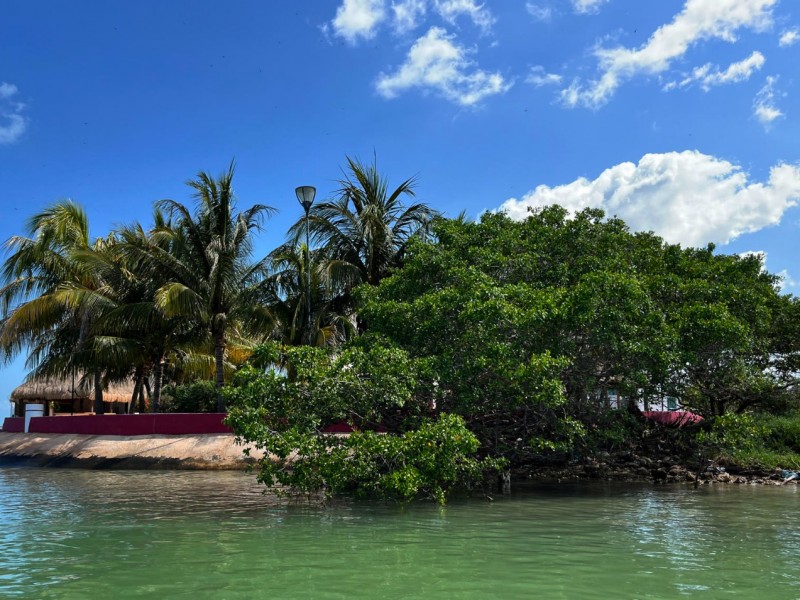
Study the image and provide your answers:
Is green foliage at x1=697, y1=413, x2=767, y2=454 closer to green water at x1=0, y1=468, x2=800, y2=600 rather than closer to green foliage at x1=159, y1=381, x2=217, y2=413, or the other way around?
green water at x1=0, y1=468, x2=800, y2=600

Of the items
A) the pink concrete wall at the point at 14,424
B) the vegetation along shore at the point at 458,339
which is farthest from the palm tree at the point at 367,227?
the pink concrete wall at the point at 14,424

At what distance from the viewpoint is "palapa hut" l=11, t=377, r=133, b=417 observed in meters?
33.0

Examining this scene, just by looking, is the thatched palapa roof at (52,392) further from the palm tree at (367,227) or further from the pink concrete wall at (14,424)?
the palm tree at (367,227)

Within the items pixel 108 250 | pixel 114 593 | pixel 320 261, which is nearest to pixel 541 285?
pixel 320 261

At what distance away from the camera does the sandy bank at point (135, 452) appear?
1991cm

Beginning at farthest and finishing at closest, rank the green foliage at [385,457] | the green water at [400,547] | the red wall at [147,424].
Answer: the red wall at [147,424], the green foliage at [385,457], the green water at [400,547]

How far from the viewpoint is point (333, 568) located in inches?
287

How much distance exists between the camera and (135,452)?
2083 cm

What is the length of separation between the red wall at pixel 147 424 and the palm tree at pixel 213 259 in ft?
5.40

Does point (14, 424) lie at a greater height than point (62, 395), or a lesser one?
lesser

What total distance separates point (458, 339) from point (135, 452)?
12.3 m

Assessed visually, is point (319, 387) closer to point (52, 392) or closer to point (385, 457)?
point (385, 457)

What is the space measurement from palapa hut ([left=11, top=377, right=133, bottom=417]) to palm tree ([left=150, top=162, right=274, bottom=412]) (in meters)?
11.5

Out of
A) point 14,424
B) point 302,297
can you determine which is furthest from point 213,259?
point 14,424
